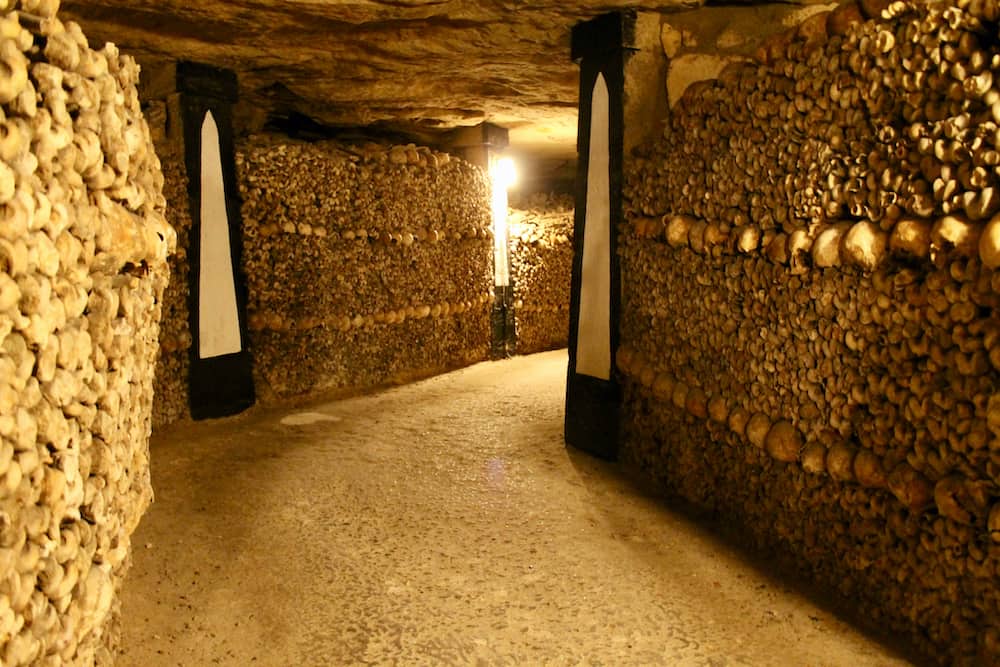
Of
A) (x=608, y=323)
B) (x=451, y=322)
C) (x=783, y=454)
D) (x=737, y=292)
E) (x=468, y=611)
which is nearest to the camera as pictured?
(x=468, y=611)

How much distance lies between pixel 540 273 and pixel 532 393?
2.57 m

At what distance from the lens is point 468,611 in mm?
2725

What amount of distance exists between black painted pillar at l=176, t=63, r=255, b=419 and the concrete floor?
0.65 m

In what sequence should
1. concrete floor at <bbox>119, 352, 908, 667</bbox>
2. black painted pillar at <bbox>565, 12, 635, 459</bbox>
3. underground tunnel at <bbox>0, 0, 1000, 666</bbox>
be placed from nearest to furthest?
underground tunnel at <bbox>0, 0, 1000, 666</bbox>, concrete floor at <bbox>119, 352, 908, 667</bbox>, black painted pillar at <bbox>565, 12, 635, 459</bbox>

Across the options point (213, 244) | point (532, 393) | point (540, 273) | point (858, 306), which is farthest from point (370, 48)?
point (540, 273)

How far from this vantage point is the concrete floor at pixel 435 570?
2.49 meters

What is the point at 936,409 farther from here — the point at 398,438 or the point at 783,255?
the point at 398,438

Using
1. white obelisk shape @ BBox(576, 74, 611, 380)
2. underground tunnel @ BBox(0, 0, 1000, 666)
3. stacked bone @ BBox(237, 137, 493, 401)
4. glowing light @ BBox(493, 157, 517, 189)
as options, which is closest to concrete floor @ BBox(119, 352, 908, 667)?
underground tunnel @ BBox(0, 0, 1000, 666)

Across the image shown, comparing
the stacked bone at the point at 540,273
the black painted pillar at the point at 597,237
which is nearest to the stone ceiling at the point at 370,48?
the black painted pillar at the point at 597,237

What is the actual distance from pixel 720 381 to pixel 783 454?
1.73 feet

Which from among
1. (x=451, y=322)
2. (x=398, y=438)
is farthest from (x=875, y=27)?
(x=451, y=322)

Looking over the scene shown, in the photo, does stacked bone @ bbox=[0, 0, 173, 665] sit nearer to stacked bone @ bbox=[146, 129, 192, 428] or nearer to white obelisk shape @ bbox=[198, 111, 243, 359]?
stacked bone @ bbox=[146, 129, 192, 428]

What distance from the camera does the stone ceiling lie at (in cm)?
397

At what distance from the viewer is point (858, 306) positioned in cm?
255
